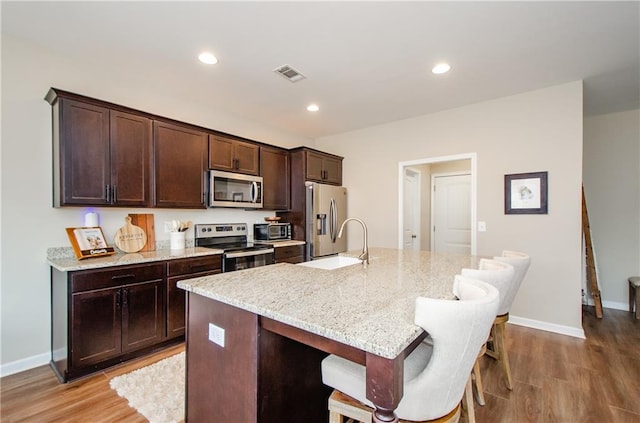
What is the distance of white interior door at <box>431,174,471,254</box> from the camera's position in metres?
5.10

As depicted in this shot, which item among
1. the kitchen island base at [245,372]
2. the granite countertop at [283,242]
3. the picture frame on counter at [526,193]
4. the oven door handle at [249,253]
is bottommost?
the kitchen island base at [245,372]

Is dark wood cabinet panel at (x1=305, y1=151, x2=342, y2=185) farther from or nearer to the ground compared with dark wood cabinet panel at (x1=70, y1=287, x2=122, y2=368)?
farther from the ground

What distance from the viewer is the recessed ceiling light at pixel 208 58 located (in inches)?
100

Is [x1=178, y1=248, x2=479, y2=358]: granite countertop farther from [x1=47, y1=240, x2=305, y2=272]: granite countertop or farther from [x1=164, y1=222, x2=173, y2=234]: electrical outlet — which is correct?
[x1=164, y1=222, x2=173, y2=234]: electrical outlet

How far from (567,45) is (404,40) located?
139cm

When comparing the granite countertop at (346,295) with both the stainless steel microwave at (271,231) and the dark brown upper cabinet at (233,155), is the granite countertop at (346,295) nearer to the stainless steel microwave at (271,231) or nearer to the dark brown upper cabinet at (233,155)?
the dark brown upper cabinet at (233,155)

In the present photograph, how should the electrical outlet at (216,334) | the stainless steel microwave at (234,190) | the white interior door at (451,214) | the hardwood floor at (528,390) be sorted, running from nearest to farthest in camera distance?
the electrical outlet at (216,334), the hardwood floor at (528,390), the stainless steel microwave at (234,190), the white interior door at (451,214)

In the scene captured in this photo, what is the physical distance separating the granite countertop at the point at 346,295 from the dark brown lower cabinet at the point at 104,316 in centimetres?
129

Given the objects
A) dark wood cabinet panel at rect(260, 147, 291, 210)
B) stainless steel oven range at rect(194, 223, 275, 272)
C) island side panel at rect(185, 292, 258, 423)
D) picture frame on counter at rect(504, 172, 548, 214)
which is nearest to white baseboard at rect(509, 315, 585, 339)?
picture frame on counter at rect(504, 172, 548, 214)

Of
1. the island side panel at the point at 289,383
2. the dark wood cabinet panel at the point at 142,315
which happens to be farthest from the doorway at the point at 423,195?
the dark wood cabinet panel at the point at 142,315

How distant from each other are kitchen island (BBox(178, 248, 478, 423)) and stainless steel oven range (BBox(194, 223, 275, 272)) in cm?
158

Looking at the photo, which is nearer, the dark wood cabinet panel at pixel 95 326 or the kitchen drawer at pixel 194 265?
the dark wood cabinet panel at pixel 95 326

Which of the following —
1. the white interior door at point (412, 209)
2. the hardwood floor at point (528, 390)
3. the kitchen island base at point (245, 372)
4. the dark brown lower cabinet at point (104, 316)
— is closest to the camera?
the kitchen island base at point (245, 372)

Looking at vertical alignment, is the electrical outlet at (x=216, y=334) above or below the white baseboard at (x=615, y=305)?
above
